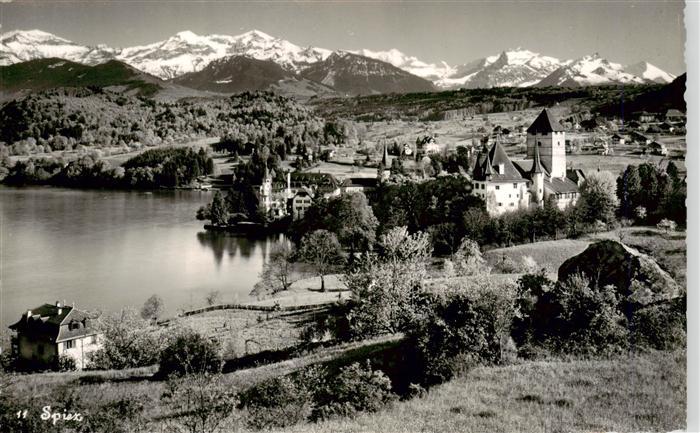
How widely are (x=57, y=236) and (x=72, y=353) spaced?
253cm

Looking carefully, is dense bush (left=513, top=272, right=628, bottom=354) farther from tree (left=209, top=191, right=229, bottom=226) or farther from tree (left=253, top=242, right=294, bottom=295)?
tree (left=209, top=191, right=229, bottom=226)

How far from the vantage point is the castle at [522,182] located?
1310cm

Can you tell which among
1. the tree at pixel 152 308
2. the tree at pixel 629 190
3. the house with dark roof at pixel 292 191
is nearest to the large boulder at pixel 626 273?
the tree at pixel 629 190

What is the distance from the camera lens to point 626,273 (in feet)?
22.3

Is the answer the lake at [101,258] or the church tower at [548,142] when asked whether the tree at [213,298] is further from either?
the church tower at [548,142]

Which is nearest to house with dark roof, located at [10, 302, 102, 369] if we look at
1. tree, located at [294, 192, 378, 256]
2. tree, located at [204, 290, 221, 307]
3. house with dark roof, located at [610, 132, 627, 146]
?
tree, located at [204, 290, 221, 307]

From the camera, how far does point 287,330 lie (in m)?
9.67

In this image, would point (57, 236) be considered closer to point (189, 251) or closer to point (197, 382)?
point (189, 251)

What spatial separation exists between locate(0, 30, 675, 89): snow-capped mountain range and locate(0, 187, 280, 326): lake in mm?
2864

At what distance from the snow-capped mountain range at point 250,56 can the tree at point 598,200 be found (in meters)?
2.12

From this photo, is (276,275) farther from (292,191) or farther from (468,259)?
(292,191)

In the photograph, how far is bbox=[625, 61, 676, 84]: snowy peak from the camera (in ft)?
24.1

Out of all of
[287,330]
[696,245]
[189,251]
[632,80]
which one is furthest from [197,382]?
[189,251]

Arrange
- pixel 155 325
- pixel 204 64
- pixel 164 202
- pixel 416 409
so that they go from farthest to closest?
pixel 164 202, pixel 204 64, pixel 155 325, pixel 416 409
